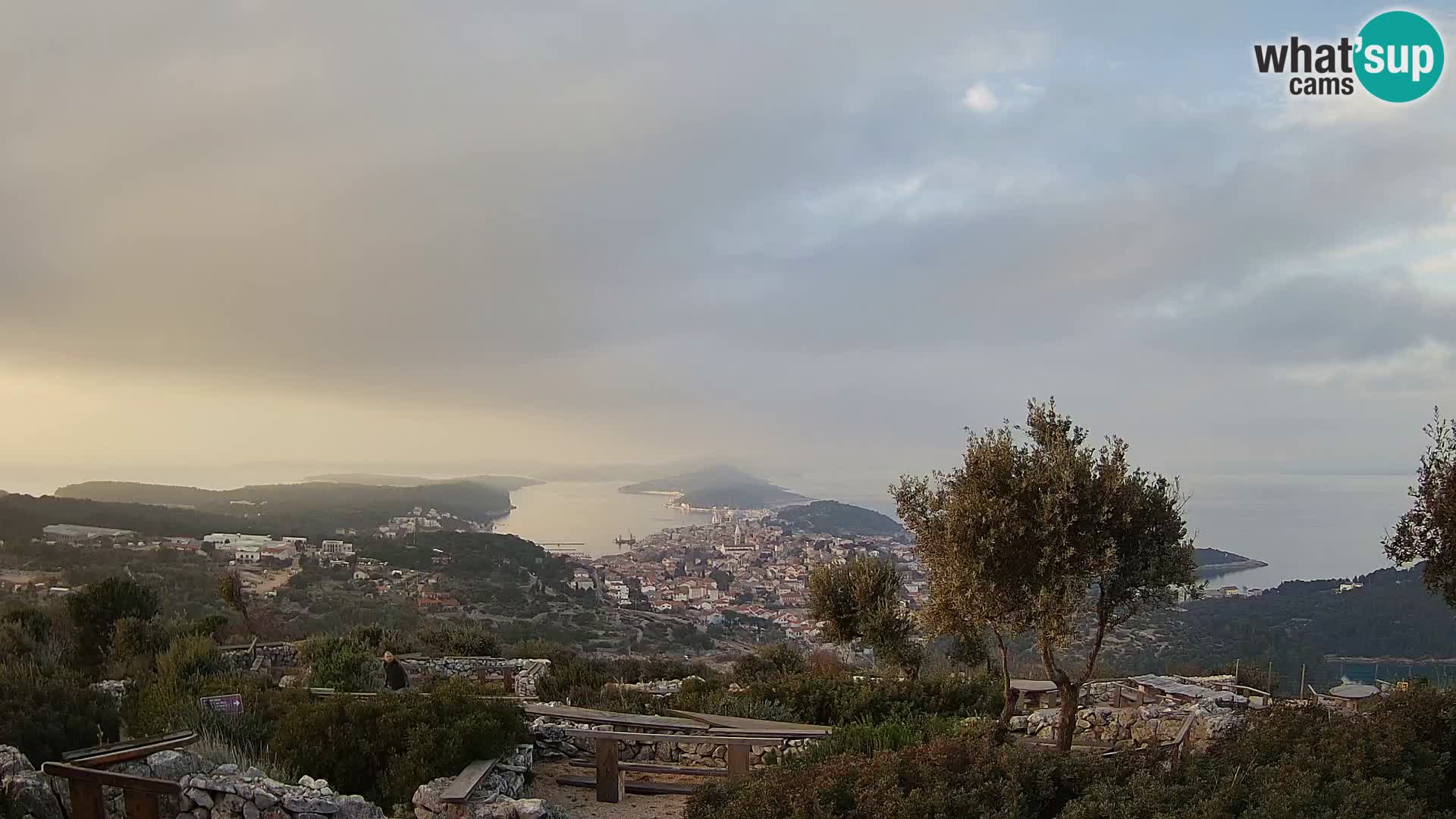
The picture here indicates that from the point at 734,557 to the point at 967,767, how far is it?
135 ft

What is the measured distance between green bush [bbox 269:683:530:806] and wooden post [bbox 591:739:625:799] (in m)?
0.90

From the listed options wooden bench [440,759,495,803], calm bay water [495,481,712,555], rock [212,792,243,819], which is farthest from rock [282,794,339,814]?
calm bay water [495,481,712,555]

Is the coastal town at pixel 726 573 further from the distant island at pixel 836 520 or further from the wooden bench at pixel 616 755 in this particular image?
the wooden bench at pixel 616 755

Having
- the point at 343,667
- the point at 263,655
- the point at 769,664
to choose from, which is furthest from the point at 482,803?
the point at 263,655

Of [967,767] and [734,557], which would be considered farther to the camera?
[734,557]

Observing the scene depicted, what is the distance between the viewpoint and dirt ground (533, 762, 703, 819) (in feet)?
25.7

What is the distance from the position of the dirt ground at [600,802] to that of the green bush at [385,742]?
842 millimetres

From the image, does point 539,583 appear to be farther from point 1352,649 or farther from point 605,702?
point 1352,649

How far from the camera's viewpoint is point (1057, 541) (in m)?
7.45

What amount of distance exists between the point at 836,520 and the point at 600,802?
43.3 metres

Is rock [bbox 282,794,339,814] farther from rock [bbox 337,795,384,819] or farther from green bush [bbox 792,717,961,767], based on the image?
green bush [bbox 792,717,961,767]

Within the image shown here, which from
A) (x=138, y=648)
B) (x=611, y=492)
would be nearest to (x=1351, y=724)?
(x=138, y=648)

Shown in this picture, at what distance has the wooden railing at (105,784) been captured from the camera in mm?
5473

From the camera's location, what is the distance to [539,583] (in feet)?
121
